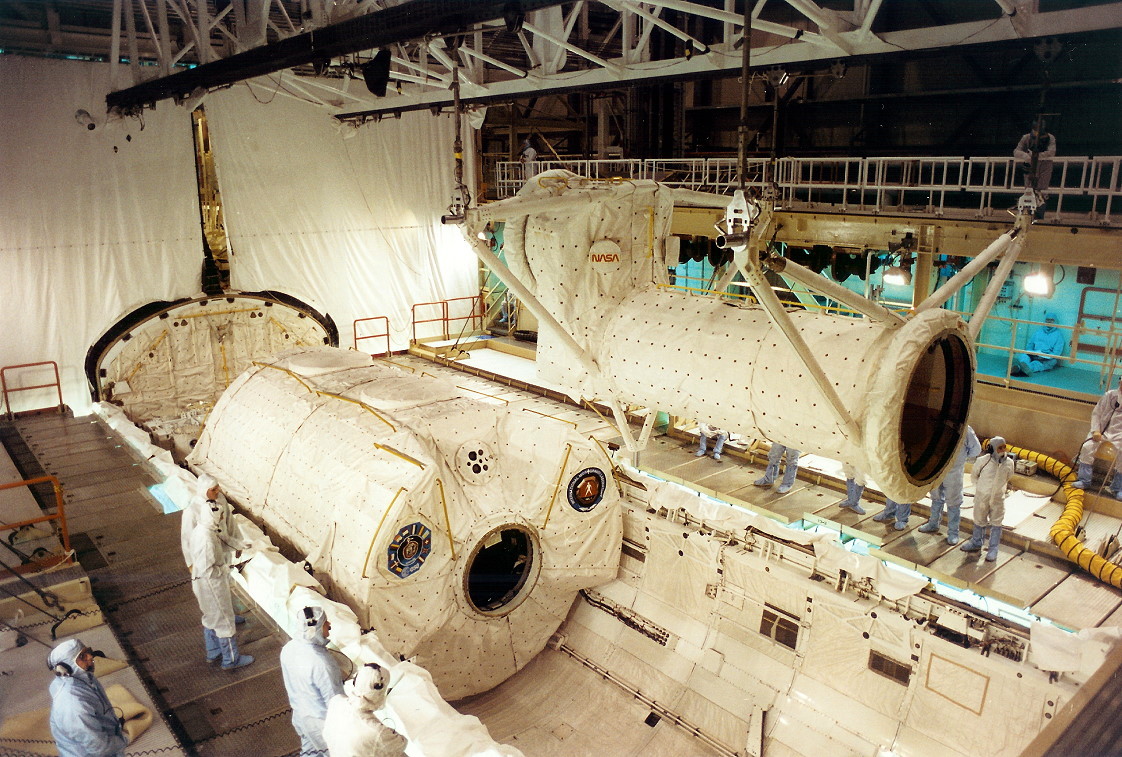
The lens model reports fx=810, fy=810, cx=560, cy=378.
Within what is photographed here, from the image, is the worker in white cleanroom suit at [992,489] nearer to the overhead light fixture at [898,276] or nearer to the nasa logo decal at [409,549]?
the overhead light fixture at [898,276]

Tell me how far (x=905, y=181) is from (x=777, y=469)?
19.4 ft

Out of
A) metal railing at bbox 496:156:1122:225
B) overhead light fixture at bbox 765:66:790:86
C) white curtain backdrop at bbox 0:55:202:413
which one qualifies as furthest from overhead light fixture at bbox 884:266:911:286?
white curtain backdrop at bbox 0:55:202:413

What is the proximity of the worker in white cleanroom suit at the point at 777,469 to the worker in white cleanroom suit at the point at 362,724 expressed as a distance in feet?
22.4

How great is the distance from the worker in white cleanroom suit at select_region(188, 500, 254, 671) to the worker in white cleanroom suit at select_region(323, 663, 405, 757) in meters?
1.92

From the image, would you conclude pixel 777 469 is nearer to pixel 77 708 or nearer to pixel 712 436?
pixel 712 436

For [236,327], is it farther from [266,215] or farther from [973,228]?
[973,228]

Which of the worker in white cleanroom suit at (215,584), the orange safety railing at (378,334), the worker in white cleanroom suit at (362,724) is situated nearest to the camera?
the worker in white cleanroom suit at (362,724)

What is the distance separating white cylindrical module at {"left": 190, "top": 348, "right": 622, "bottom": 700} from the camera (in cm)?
587

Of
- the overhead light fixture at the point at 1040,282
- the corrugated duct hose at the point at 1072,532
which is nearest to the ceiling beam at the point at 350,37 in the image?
the corrugated duct hose at the point at 1072,532

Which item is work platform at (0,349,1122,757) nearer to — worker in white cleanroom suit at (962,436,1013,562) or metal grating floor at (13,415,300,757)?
metal grating floor at (13,415,300,757)

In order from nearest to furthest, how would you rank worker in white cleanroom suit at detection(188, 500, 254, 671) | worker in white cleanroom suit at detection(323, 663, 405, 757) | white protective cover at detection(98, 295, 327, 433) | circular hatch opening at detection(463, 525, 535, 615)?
worker in white cleanroom suit at detection(323, 663, 405, 757) < worker in white cleanroom suit at detection(188, 500, 254, 671) < circular hatch opening at detection(463, 525, 535, 615) < white protective cover at detection(98, 295, 327, 433)

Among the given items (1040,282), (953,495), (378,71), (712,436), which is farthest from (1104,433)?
(378,71)

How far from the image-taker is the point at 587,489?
6.86 m

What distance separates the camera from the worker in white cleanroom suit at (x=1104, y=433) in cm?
934
